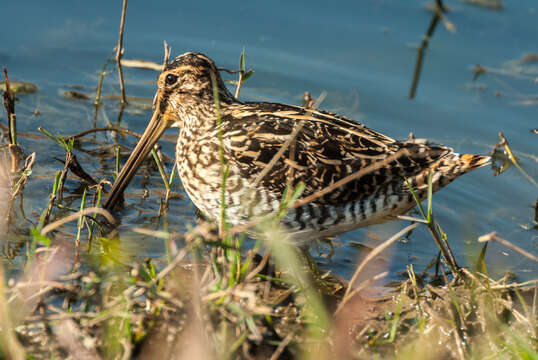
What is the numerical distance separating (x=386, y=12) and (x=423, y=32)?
522 millimetres

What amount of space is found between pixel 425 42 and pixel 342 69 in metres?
1.09

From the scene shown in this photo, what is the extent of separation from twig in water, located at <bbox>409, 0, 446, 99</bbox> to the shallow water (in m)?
0.06

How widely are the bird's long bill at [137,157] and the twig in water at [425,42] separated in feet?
10.2

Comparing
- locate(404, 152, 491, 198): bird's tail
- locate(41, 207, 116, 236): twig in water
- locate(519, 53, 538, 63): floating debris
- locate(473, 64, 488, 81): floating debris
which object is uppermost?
locate(519, 53, 538, 63): floating debris

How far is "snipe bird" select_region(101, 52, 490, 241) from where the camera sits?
4.41 m

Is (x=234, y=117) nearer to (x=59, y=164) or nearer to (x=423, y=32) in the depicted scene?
(x=59, y=164)

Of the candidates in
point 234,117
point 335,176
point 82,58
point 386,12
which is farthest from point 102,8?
point 335,176

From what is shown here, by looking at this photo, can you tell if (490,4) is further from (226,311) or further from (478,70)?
(226,311)

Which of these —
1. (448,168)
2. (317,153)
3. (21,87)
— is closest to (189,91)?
(317,153)

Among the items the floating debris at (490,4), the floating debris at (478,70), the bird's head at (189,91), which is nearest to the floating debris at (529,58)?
the floating debris at (478,70)

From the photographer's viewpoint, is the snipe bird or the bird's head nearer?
the snipe bird

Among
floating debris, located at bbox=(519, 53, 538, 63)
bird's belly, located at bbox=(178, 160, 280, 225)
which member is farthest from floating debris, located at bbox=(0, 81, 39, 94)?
floating debris, located at bbox=(519, 53, 538, 63)

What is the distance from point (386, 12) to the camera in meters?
8.51

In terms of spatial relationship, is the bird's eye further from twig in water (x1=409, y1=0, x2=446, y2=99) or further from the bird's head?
twig in water (x1=409, y1=0, x2=446, y2=99)
